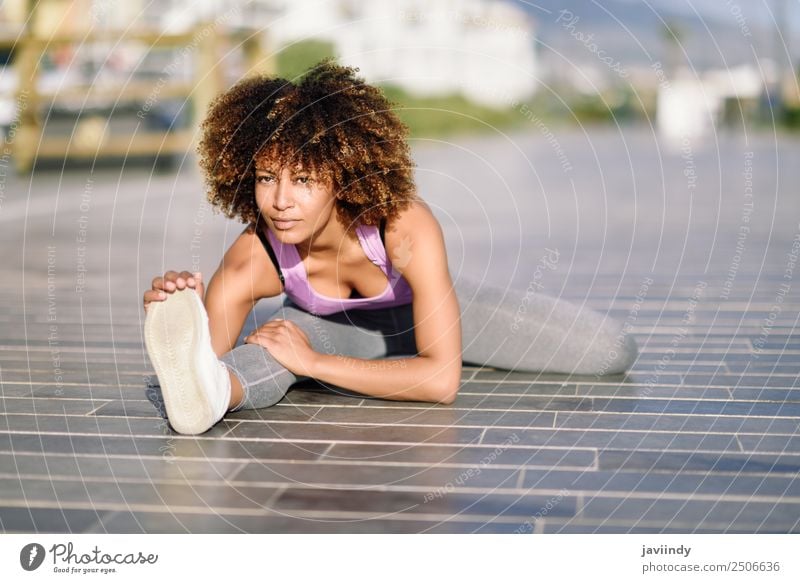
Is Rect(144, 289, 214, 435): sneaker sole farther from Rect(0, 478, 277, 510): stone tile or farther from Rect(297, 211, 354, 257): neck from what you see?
Rect(297, 211, 354, 257): neck

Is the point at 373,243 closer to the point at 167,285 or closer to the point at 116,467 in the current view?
the point at 167,285

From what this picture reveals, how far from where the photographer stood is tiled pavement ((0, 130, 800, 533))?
260cm

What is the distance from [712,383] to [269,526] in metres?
1.90

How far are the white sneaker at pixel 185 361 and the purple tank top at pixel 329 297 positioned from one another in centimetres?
58

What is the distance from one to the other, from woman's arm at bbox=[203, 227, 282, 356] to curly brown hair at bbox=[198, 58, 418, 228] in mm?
160

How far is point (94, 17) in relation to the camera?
17391 millimetres

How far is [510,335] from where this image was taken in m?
4.02

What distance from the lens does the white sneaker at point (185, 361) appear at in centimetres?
302

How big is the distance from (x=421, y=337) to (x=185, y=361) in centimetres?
69
